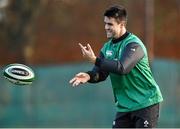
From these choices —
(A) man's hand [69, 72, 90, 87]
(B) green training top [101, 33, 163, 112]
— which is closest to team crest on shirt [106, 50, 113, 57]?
(B) green training top [101, 33, 163, 112]

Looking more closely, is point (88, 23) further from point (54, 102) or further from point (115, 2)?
point (54, 102)

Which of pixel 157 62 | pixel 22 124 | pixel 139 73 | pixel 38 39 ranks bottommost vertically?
pixel 139 73

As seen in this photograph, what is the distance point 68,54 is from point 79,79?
18622 mm

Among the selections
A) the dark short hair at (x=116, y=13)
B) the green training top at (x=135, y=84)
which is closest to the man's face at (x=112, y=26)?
the dark short hair at (x=116, y=13)

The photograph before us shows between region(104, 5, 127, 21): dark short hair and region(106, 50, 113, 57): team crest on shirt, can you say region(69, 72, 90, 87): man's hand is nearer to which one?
region(106, 50, 113, 57): team crest on shirt

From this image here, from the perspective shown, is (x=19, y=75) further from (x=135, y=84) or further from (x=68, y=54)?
(x=68, y=54)

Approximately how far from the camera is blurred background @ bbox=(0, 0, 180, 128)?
2230 centimetres

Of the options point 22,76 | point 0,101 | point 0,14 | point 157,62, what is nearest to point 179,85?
point 157,62

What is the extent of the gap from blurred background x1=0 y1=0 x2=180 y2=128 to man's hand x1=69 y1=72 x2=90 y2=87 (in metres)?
14.2

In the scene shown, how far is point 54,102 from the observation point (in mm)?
22953

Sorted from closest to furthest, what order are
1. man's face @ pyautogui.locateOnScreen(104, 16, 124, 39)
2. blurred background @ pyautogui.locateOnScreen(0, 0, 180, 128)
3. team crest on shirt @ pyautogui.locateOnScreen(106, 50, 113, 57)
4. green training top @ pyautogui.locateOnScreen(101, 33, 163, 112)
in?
man's face @ pyautogui.locateOnScreen(104, 16, 124, 39) < green training top @ pyautogui.locateOnScreen(101, 33, 163, 112) < team crest on shirt @ pyautogui.locateOnScreen(106, 50, 113, 57) < blurred background @ pyautogui.locateOnScreen(0, 0, 180, 128)

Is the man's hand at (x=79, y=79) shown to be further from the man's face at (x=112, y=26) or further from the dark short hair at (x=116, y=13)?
the dark short hair at (x=116, y=13)

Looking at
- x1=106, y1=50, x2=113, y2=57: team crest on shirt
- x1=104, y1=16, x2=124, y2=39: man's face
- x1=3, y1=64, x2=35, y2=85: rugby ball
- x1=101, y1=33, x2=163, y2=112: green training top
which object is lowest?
x1=101, y1=33, x2=163, y2=112: green training top

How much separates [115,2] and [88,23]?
160 cm
